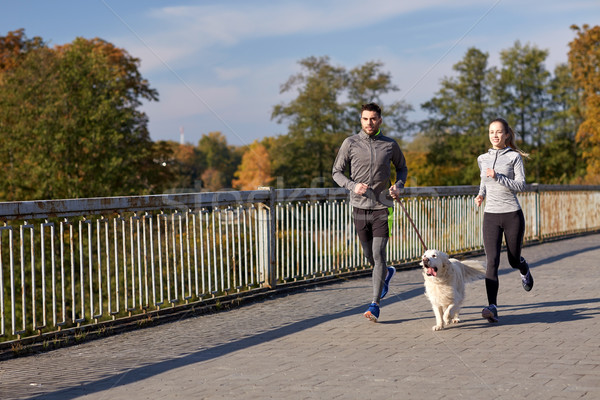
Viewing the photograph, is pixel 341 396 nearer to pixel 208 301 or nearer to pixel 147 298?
pixel 147 298

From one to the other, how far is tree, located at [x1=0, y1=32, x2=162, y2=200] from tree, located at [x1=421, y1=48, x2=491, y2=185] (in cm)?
3590

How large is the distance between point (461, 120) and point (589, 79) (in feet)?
71.8

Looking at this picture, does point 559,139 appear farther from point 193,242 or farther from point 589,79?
point 193,242

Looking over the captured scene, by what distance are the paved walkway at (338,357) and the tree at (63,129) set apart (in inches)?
1105

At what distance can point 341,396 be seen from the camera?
443 cm

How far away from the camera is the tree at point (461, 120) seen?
216 ft

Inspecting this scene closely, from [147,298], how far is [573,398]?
4.63 metres

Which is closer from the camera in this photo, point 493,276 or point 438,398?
point 438,398

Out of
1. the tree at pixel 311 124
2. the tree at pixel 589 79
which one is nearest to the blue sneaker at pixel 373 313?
the tree at pixel 589 79

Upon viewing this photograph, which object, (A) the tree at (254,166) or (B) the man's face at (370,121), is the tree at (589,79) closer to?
(B) the man's face at (370,121)

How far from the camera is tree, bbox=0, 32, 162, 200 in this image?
3475 cm

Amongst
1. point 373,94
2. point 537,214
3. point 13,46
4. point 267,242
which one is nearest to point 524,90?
point 373,94

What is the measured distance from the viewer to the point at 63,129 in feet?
115

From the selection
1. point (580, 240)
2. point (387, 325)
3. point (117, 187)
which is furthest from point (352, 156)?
point (117, 187)
